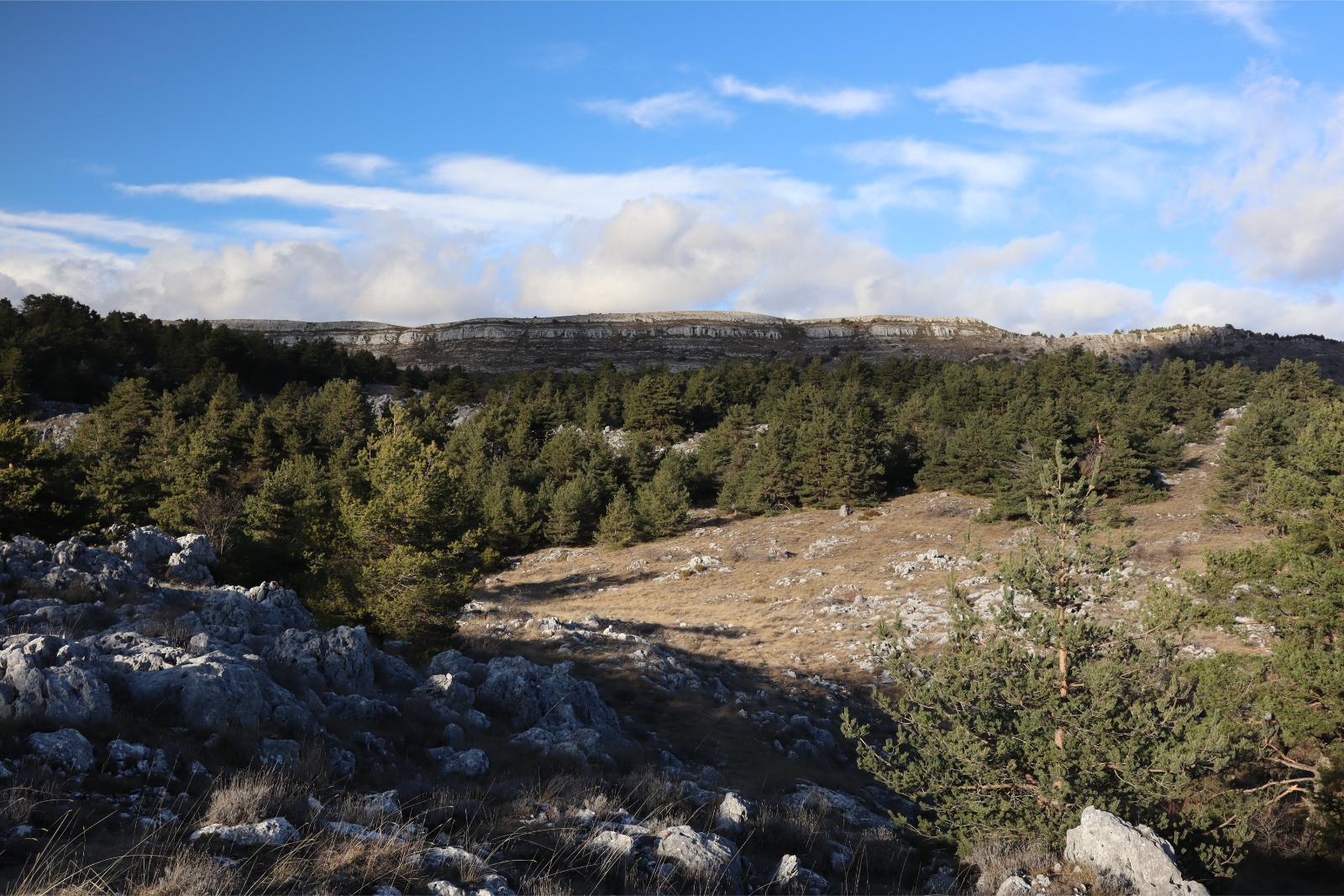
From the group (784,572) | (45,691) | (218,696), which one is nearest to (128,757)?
(45,691)

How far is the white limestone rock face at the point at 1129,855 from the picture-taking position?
6602mm

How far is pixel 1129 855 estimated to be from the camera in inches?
269

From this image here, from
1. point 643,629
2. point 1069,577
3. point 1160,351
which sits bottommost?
point 643,629

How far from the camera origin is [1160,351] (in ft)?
316

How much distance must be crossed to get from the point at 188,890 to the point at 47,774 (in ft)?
8.54

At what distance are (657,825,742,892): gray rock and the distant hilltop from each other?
92199 mm

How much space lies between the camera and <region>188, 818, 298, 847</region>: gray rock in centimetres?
546

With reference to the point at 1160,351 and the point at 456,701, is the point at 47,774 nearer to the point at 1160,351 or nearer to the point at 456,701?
the point at 456,701

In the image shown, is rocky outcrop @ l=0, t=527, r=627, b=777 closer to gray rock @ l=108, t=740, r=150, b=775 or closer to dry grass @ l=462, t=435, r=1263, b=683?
gray rock @ l=108, t=740, r=150, b=775

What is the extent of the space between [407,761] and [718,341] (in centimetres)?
11889

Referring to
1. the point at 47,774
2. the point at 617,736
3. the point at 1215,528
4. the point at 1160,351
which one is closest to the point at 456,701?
the point at 617,736

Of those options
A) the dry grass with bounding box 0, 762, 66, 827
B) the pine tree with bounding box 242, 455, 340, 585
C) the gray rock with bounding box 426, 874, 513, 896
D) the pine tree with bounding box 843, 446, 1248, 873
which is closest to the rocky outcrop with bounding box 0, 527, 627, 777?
the dry grass with bounding box 0, 762, 66, 827

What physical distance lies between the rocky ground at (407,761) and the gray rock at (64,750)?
0.02 m

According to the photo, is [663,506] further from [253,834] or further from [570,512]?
[253,834]
